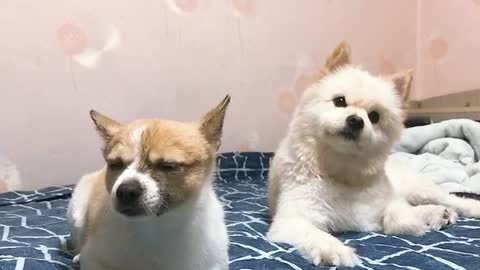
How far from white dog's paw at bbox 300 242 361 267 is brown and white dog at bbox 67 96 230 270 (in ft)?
0.85

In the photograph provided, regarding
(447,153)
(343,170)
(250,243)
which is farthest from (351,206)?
(447,153)

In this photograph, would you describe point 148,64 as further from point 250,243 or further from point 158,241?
point 158,241

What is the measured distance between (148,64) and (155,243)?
1.63m

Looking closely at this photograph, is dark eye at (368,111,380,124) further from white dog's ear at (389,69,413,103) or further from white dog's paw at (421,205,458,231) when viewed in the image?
white dog's paw at (421,205,458,231)

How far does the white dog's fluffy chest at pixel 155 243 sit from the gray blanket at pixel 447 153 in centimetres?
134

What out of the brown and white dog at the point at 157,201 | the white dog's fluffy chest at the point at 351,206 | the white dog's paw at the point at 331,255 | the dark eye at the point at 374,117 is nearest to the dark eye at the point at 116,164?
the brown and white dog at the point at 157,201

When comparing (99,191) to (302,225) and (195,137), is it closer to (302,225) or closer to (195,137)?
(195,137)

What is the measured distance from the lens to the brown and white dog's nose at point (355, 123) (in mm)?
1558

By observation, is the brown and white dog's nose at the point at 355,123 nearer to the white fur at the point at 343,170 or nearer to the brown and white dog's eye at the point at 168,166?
the white fur at the point at 343,170

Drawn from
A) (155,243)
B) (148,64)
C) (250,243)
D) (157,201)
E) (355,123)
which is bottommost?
(250,243)

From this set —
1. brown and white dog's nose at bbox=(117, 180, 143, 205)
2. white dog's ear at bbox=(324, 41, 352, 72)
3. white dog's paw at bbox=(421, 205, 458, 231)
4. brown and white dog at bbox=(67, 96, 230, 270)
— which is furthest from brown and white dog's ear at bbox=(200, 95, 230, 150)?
white dog's paw at bbox=(421, 205, 458, 231)

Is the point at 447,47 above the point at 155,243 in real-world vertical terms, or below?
above

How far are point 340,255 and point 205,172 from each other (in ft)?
1.42

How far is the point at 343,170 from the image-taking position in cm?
165
